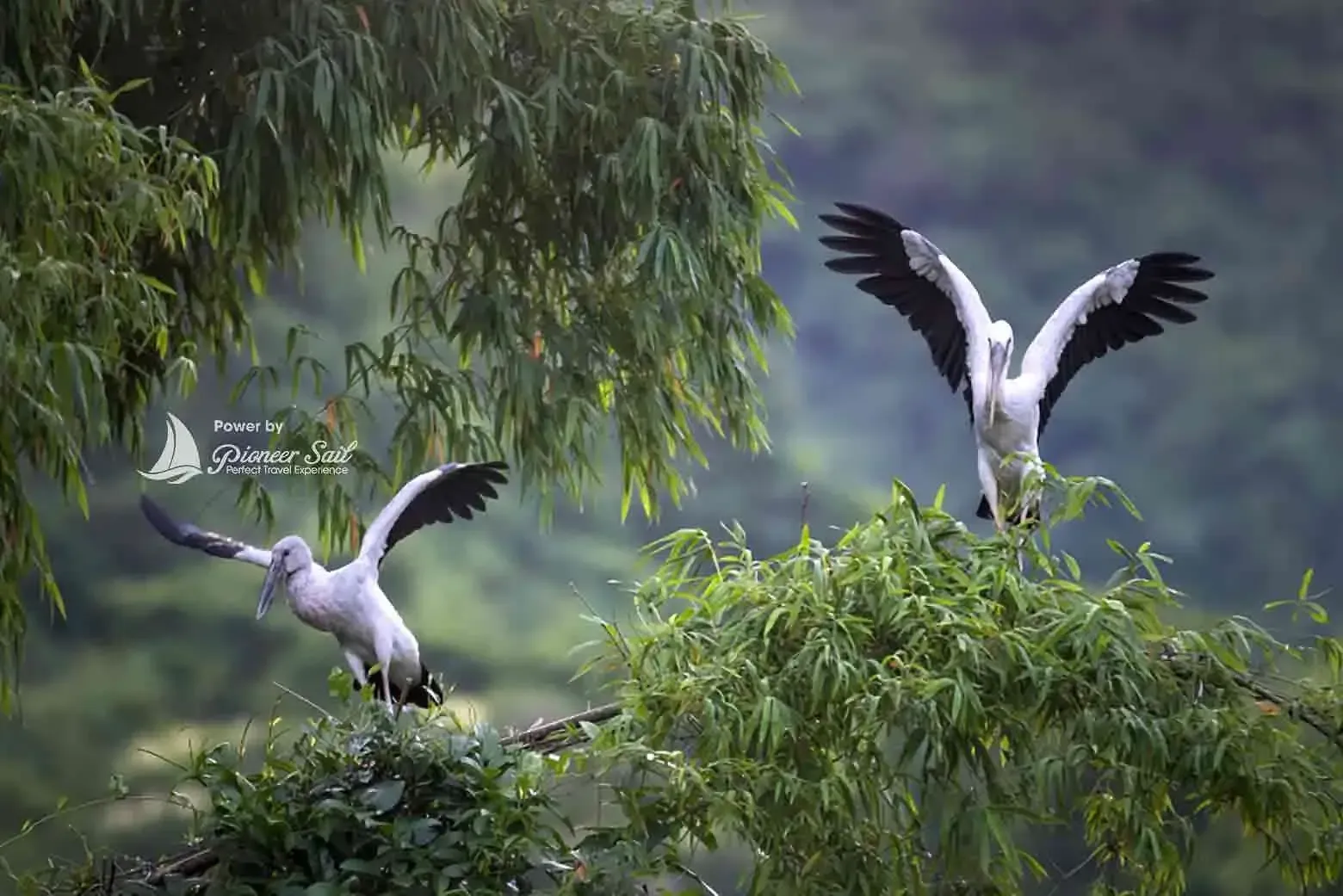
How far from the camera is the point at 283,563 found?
298 cm

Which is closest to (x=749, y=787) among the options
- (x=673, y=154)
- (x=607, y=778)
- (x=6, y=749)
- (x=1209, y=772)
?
(x=607, y=778)

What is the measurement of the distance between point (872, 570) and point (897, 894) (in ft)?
1.43

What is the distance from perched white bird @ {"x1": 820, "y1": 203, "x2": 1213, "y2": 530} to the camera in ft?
9.37

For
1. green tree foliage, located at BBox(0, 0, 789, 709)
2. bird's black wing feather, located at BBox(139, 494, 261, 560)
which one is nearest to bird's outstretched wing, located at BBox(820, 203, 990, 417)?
green tree foliage, located at BBox(0, 0, 789, 709)

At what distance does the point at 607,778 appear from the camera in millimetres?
2291

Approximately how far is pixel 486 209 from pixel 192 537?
902 millimetres

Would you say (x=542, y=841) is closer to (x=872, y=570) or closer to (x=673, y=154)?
(x=872, y=570)

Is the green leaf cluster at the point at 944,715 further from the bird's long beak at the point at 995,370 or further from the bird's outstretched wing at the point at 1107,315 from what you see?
the bird's outstretched wing at the point at 1107,315

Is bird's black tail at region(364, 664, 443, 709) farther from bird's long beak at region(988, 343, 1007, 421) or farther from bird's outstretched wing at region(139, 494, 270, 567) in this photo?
bird's long beak at region(988, 343, 1007, 421)

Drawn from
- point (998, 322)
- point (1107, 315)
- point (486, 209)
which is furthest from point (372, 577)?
point (1107, 315)

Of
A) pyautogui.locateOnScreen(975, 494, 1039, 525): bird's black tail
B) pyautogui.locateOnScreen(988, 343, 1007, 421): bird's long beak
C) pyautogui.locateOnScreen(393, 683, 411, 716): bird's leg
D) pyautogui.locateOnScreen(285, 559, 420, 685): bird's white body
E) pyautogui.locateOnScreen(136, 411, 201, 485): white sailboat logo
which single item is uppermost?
pyautogui.locateOnScreen(988, 343, 1007, 421): bird's long beak

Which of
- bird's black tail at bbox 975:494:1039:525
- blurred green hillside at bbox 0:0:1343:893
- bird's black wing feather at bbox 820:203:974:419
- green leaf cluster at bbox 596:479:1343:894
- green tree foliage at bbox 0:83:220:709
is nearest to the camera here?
green leaf cluster at bbox 596:479:1343:894

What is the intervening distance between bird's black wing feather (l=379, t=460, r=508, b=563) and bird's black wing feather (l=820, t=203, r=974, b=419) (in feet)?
2.49

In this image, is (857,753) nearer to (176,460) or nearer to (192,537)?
(192,537)
